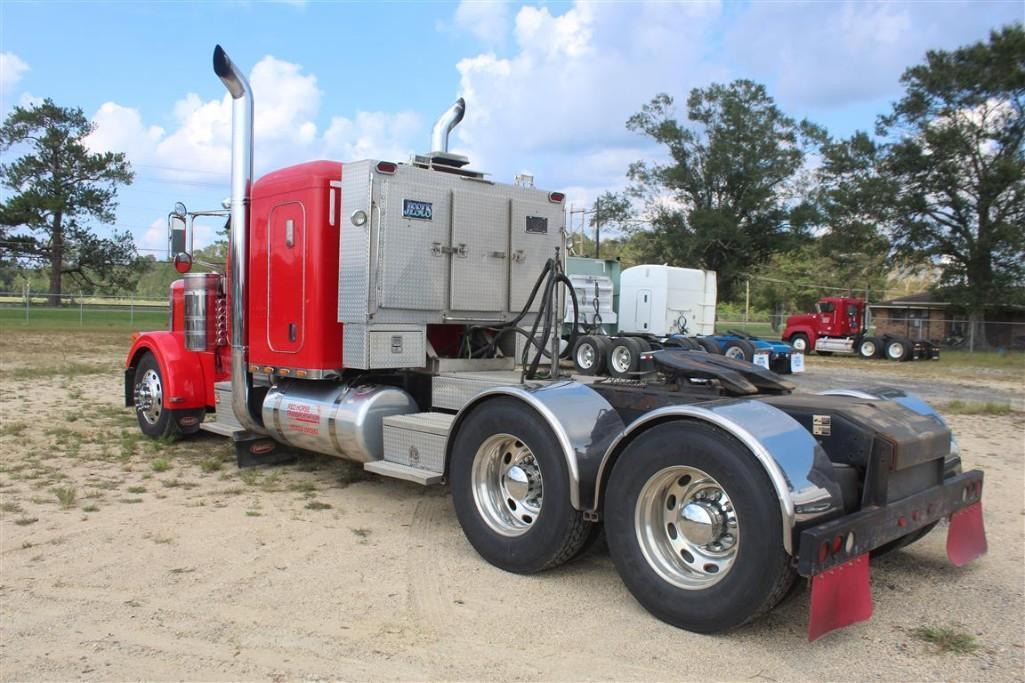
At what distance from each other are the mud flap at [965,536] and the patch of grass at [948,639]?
2.70 feet

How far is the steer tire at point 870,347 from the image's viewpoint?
31125mm

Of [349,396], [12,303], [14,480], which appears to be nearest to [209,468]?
[14,480]

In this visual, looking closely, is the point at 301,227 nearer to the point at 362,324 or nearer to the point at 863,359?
the point at 362,324

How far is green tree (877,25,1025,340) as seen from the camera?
3800 centimetres

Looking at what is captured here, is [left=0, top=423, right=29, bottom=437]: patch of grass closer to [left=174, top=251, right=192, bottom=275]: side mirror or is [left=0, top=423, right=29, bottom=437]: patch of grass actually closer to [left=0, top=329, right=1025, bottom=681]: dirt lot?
[left=0, top=329, right=1025, bottom=681]: dirt lot

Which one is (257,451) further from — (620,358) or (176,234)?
(620,358)

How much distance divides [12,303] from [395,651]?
42.3 meters

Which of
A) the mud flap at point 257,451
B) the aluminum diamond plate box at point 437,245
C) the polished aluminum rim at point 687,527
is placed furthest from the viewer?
the mud flap at point 257,451

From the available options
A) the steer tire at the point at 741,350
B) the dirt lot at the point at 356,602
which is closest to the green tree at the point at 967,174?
the steer tire at the point at 741,350

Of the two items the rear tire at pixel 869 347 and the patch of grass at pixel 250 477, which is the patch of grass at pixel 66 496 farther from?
the rear tire at pixel 869 347

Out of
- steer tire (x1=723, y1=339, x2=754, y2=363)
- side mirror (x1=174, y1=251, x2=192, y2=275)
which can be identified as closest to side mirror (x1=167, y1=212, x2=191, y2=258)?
side mirror (x1=174, y1=251, x2=192, y2=275)

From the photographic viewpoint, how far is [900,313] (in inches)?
1966

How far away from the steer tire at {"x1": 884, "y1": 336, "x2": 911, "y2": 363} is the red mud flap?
29.4 meters

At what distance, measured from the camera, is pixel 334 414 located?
20.4 ft
